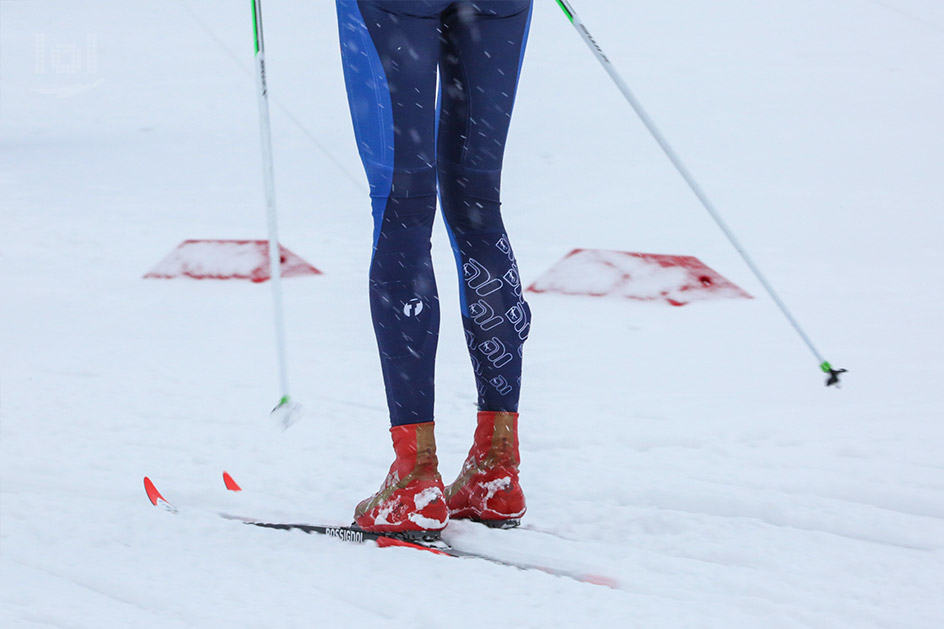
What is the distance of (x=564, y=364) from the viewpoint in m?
3.33

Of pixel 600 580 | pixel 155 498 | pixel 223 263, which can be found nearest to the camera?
pixel 600 580

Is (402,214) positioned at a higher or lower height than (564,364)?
higher

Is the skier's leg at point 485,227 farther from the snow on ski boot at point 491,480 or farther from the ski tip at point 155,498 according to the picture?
the ski tip at point 155,498

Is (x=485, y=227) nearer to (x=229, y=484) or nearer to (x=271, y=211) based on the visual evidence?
(x=271, y=211)

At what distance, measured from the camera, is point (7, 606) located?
1.73 metres

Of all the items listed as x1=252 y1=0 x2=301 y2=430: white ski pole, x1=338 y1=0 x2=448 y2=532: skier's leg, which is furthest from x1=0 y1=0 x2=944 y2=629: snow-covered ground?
x1=252 y1=0 x2=301 y2=430: white ski pole

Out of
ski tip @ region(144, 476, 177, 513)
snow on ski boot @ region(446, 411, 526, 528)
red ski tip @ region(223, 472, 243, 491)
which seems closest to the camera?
snow on ski boot @ region(446, 411, 526, 528)

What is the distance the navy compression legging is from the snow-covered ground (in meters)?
0.39

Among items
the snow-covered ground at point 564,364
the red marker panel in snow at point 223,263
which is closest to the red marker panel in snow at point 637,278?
the snow-covered ground at point 564,364

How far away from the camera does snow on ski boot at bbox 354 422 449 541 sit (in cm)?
197

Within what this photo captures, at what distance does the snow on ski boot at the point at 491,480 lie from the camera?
6.82 feet

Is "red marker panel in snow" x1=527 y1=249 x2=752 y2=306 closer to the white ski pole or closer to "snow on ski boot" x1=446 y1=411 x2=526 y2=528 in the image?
"snow on ski boot" x1=446 y1=411 x2=526 y2=528

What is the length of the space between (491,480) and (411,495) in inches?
8.1

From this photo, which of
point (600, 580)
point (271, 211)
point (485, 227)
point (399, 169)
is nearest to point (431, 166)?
point (399, 169)
